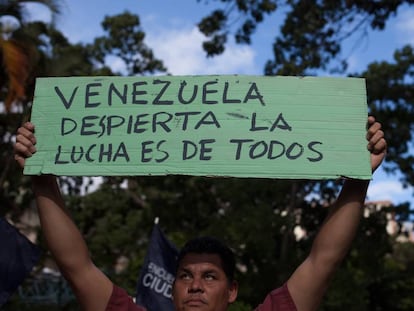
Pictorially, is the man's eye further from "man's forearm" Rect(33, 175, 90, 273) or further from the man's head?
"man's forearm" Rect(33, 175, 90, 273)

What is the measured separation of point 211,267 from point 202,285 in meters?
0.09

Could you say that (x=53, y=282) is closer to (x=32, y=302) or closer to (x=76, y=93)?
(x=32, y=302)

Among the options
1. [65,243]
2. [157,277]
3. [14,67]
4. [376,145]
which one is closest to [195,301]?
[65,243]

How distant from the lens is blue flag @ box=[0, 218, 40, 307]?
14.1ft

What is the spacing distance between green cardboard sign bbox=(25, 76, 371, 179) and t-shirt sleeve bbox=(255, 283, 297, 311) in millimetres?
426

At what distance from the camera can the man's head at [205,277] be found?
242 cm

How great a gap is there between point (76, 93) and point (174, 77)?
403mm

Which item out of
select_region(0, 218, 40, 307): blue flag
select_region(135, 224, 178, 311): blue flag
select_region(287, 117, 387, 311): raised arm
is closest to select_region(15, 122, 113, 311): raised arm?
select_region(287, 117, 387, 311): raised arm

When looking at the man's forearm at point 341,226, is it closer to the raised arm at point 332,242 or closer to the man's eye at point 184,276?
the raised arm at point 332,242

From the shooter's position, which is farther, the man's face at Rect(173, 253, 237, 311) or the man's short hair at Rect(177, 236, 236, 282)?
the man's short hair at Rect(177, 236, 236, 282)

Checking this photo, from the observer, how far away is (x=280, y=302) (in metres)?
2.42

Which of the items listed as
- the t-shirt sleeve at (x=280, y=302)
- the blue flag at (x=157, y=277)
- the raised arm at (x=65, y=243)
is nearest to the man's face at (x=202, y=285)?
the t-shirt sleeve at (x=280, y=302)

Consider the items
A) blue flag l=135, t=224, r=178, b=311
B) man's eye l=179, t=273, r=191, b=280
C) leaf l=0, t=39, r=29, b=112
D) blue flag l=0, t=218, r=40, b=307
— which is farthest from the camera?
leaf l=0, t=39, r=29, b=112

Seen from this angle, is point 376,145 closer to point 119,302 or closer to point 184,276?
point 184,276
